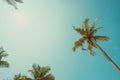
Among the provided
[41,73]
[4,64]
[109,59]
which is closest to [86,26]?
[109,59]

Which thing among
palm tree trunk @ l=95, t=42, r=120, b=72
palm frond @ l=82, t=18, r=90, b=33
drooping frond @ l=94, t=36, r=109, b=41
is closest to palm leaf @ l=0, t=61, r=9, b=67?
palm frond @ l=82, t=18, r=90, b=33

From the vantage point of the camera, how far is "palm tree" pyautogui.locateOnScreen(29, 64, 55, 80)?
3997 cm

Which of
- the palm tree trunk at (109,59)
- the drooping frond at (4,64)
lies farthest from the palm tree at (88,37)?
the drooping frond at (4,64)

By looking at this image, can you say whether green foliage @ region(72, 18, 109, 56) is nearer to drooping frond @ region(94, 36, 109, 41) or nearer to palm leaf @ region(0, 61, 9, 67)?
drooping frond @ region(94, 36, 109, 41)

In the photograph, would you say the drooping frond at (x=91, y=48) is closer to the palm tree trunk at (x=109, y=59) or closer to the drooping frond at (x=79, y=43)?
the palm tree trunk at (x=109, y=59)

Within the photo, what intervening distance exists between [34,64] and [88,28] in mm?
12639

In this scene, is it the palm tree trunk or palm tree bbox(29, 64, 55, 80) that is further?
palm tree bbox(29, 64, 55, 80)

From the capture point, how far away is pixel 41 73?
4025 cm

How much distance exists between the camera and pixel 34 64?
40562 millimetres

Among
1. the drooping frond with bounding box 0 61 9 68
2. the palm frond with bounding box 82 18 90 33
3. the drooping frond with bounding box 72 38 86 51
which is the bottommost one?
the drooping frond with bounding box 72 38 86 51

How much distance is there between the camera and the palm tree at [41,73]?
131 ft

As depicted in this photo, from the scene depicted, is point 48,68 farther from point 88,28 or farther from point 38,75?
point 88,28

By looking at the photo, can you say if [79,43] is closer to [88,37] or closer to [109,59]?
[88,37]

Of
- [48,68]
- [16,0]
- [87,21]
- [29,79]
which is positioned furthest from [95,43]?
[16,0]
